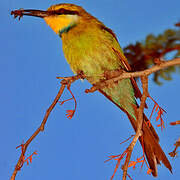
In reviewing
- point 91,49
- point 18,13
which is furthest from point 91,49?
point 18,13

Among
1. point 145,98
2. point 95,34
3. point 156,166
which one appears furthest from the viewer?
point 95,34

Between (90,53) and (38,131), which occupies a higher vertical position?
(90,53)

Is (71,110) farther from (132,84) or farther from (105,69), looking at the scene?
(132,84)

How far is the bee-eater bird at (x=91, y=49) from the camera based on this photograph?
1.19 metres

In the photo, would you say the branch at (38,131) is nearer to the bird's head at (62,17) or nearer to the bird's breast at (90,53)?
the bird's breast at (90,53)

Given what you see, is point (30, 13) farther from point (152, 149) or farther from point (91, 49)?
point (152, 149)

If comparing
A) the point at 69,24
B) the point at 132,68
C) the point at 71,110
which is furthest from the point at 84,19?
the point at 71,110

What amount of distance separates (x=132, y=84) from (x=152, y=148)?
1.02 ft

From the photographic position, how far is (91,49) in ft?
3.94

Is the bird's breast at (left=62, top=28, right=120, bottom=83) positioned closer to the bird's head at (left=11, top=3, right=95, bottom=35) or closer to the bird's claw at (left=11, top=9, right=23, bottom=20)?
the bird's head at (left=11, top=3, right=95, bottom=35)

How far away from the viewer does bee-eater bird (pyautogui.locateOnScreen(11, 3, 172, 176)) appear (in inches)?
46.9

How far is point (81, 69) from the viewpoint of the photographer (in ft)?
4.04

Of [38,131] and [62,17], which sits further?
[62,17]

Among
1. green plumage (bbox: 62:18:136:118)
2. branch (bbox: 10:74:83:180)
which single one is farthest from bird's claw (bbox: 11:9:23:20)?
branch (bbox: 10:74:83:180)
